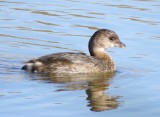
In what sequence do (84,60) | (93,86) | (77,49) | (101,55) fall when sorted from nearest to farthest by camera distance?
(93,86)
(84,60)
(101,55)
(77,49)

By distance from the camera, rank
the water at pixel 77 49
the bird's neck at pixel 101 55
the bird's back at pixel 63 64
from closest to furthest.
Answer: the water at pixel 77 49 < the bird's back at pixel 63 64 < the bird's neck at pixel 101 55

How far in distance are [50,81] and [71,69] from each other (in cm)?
116

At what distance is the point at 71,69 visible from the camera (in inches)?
611

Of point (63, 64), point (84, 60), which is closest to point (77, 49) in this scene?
point (84, 60)

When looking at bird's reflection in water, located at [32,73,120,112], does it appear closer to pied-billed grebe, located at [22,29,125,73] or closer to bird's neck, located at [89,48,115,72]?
pied-billed grebe, located at [22,29,125,73]

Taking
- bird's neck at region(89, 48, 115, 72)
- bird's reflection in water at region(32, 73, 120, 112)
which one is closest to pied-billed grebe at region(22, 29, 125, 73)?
bird's neck at region(89, 48, 115, 72)

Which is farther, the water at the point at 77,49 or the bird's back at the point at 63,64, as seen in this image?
the bird's back at the point at 63,64

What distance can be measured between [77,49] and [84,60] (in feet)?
5.70

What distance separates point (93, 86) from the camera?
561 inches

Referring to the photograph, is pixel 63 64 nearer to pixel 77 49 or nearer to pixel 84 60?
pixel 84 60

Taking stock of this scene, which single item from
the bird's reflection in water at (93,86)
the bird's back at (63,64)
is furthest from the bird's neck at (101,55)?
the bird's reflection in water at (93,86)

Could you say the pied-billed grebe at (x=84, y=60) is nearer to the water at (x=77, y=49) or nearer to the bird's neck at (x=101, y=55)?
the bird's neck at (x=101, y=55)

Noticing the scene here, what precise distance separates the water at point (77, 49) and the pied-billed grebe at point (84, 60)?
0.29 metres

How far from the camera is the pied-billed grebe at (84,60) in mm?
15250
